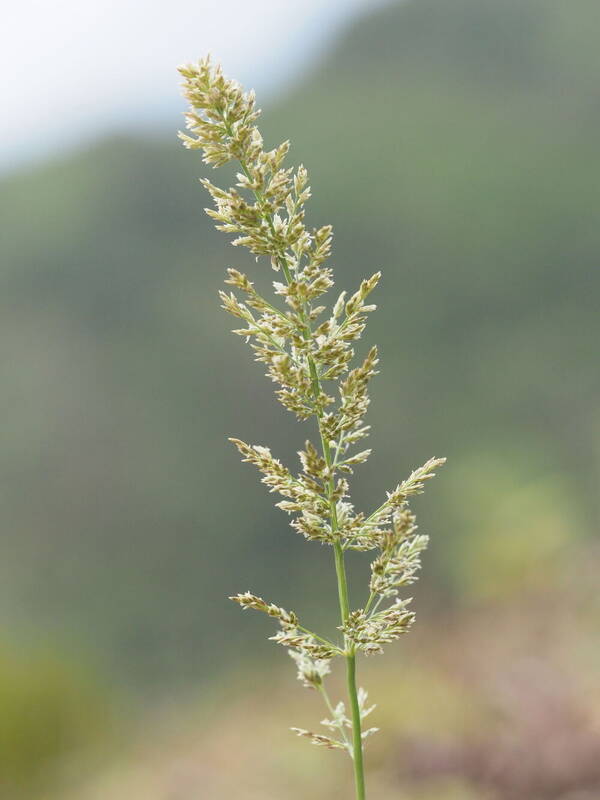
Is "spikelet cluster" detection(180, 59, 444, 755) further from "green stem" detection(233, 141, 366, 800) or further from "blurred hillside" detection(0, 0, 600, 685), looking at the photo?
"blurred hillside" detection(0, 0, 600, 685)

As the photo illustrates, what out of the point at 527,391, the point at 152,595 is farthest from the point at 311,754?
the point at 527,391

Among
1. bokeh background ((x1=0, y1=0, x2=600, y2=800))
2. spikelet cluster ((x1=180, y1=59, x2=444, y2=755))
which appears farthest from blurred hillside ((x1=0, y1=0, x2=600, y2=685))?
spikelet cluster ((x1=180, y1=59, x2=444, y2=755))

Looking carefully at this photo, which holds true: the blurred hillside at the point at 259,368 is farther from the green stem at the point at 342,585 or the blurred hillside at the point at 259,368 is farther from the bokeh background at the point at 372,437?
the green stem at the point at 342,585

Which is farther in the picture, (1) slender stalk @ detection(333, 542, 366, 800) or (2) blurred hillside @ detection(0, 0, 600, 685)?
(2) blurred hillside @ detection(0, 0, 600, 685)

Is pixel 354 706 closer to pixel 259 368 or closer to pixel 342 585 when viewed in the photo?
pixel 342 585

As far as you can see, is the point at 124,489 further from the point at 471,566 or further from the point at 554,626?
the point at 554,626

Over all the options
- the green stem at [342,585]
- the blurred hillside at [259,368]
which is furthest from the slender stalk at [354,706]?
the blurred hillside at [259,368]

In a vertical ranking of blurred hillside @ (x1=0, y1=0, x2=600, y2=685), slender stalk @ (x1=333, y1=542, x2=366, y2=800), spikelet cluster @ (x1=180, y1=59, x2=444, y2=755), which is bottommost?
slender stalk @ (x1=333, y1=542, x2=366, y2=800)
